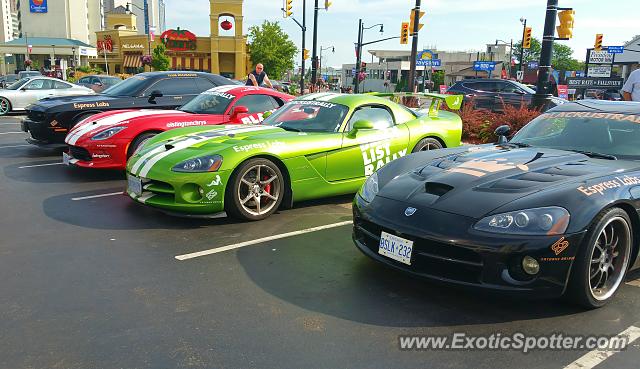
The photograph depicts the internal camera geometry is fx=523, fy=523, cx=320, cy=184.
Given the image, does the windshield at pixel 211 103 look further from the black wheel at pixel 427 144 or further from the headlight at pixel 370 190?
the headlight at pixel 370 190

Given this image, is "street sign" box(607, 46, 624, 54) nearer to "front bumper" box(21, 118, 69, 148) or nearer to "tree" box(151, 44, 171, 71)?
"tree" box(151, 44, 171, 71)

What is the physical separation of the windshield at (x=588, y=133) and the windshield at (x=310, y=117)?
81.8 inches

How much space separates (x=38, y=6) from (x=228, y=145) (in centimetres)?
9126

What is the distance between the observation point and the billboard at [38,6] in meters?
80.8

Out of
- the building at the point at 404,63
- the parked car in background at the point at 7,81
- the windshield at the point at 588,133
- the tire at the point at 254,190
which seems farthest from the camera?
the building at the point at 404,63

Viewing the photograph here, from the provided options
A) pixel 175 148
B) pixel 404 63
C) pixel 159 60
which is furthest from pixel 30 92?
pixel 404 63

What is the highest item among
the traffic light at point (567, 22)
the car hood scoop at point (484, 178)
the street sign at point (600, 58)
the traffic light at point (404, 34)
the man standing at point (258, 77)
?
the street sign at point (600, 58)

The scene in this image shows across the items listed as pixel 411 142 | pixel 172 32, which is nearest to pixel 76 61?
pixel 172 32

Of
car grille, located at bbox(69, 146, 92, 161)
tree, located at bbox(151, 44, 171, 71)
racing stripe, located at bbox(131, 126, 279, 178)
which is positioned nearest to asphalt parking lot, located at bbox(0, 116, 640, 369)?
racing stripe, located at bbox(131, 126, 279, 178)

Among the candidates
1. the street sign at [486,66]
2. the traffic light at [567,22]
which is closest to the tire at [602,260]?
the traffic light at [567,22]

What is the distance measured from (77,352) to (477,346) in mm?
2178

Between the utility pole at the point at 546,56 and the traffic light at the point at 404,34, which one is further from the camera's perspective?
the traffic light at the point at 404,34

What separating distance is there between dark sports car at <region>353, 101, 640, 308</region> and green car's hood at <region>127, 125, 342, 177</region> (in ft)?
5.07

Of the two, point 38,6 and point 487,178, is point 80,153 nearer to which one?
point 487,178
